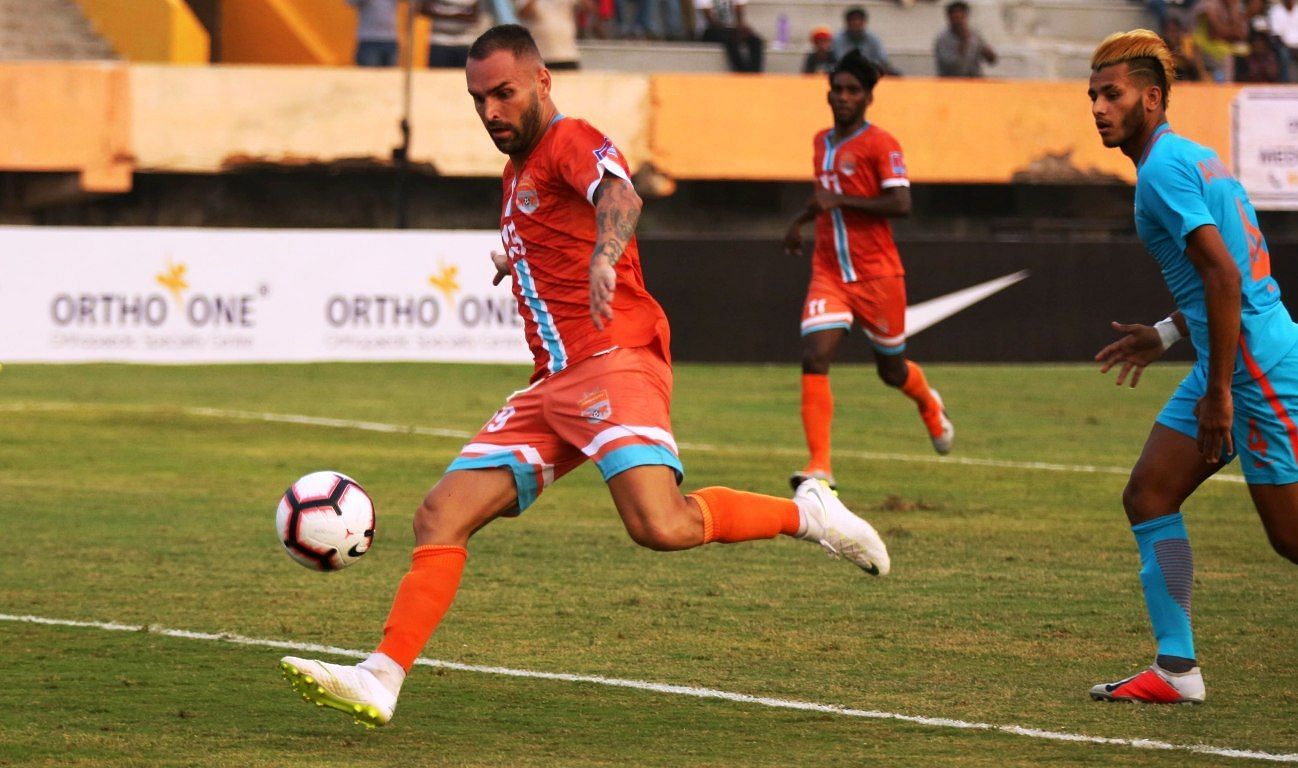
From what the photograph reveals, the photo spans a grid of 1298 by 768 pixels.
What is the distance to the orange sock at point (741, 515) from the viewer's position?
20.2ft

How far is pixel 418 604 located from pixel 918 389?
729 cm

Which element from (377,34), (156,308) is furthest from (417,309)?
(377,34)

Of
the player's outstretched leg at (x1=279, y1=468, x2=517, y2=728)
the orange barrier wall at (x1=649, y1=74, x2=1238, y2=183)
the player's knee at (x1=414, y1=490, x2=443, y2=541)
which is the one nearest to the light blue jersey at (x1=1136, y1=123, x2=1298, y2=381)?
the player's outstretched leg at (x1=279, y1=468, x2=517, y2=728)

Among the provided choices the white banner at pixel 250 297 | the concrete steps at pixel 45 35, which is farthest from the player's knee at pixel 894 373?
the concrete steps at pixel 45 35

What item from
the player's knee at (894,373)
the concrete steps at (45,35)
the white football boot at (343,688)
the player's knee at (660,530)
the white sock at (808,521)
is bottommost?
the white football boot at (343,688)

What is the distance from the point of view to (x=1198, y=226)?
566cm

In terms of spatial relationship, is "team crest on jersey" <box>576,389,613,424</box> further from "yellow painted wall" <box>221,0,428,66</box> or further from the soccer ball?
"yellow painted wall" <box>221,0,428,66</box>

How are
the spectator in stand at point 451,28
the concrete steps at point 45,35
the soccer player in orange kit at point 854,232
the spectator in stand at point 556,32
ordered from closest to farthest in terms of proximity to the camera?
the soccer player in orange kit at point 854,232 < the spectator in stand at point 451,28 < the spectator in stand at point 556,32 < the concrete steps at point 45,35

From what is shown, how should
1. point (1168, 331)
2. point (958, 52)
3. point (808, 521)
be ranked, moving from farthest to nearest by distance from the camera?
1. point (958, 52)
2. point (808, 521)
3. point (1168, 331)

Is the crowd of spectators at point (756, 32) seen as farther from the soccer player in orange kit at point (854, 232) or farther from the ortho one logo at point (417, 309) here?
the soccer player in orange kit at point (854, 232)

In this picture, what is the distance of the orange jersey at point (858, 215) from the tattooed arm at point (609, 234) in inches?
244

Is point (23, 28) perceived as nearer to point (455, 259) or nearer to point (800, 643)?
point (455, 259)

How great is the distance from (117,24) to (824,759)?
2241 cm

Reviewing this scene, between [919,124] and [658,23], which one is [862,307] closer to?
[919,124]
